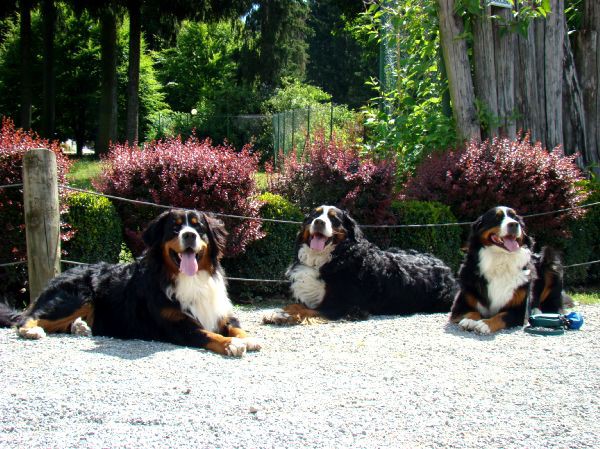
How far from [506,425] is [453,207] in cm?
617

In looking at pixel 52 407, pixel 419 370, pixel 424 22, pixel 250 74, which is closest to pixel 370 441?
pixel 419 370

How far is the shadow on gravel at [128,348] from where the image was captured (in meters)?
5.74

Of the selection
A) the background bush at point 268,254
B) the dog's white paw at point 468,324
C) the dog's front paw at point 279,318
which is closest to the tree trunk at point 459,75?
the background bush at point 268,254

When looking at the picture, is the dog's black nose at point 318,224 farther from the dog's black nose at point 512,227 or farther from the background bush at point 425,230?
the background bush at point 425,230

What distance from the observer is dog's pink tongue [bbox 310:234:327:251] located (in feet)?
25.3

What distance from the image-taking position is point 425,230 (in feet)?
32.0

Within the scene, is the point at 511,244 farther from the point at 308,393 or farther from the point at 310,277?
the point at 308,393

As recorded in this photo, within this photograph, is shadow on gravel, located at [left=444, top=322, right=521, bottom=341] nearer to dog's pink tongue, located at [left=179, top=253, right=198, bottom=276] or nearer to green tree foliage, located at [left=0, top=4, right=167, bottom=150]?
dog's pink tongue, located at [left=179, top=253, right=198, bottom=276]

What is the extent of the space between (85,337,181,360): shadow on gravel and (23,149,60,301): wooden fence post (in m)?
1.20

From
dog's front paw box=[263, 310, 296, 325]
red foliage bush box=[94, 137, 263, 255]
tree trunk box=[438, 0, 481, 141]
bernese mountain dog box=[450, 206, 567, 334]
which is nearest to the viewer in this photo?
bernese mountain dog box=[450, 206, 567, 334]

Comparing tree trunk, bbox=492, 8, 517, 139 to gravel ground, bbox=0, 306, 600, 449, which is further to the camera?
tree trunk, bbox=492, 8, 517, 139

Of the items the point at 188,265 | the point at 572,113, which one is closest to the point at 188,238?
the point at 188,265

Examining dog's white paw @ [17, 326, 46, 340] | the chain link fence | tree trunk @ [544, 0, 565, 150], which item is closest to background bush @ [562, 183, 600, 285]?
tree trunk @ [544, 0, 565, 150]

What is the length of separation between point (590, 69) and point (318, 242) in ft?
25.9
